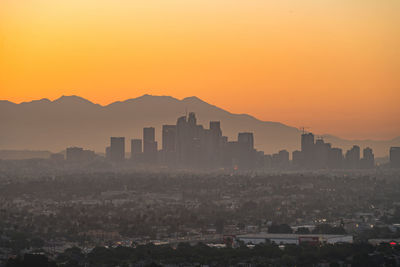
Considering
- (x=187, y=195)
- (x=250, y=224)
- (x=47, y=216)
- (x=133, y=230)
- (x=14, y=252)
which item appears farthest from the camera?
(x=187, y=195)

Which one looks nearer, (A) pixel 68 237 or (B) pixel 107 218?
(A) pixel 68 237

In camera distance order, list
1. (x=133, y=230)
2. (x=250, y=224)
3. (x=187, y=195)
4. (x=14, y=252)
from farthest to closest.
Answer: (x=187, y=195)
(x=250, y=224)
(x=133, y=230)
(x=14, y=252)

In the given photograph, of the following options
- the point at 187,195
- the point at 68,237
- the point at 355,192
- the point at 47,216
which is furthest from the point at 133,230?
the point at 355,192

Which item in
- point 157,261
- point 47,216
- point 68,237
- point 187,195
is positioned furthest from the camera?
point 187,195

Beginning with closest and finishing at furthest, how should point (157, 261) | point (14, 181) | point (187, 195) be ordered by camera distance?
point (157, 261)
point (187, 195)
point (14, 181)

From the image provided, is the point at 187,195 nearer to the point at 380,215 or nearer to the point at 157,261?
the point at 380,215

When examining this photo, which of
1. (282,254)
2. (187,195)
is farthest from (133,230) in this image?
(187,195)

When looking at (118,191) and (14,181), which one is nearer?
(118,191)

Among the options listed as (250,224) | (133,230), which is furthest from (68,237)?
(250,224)

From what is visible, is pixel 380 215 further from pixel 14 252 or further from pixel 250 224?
pixel 14 252
